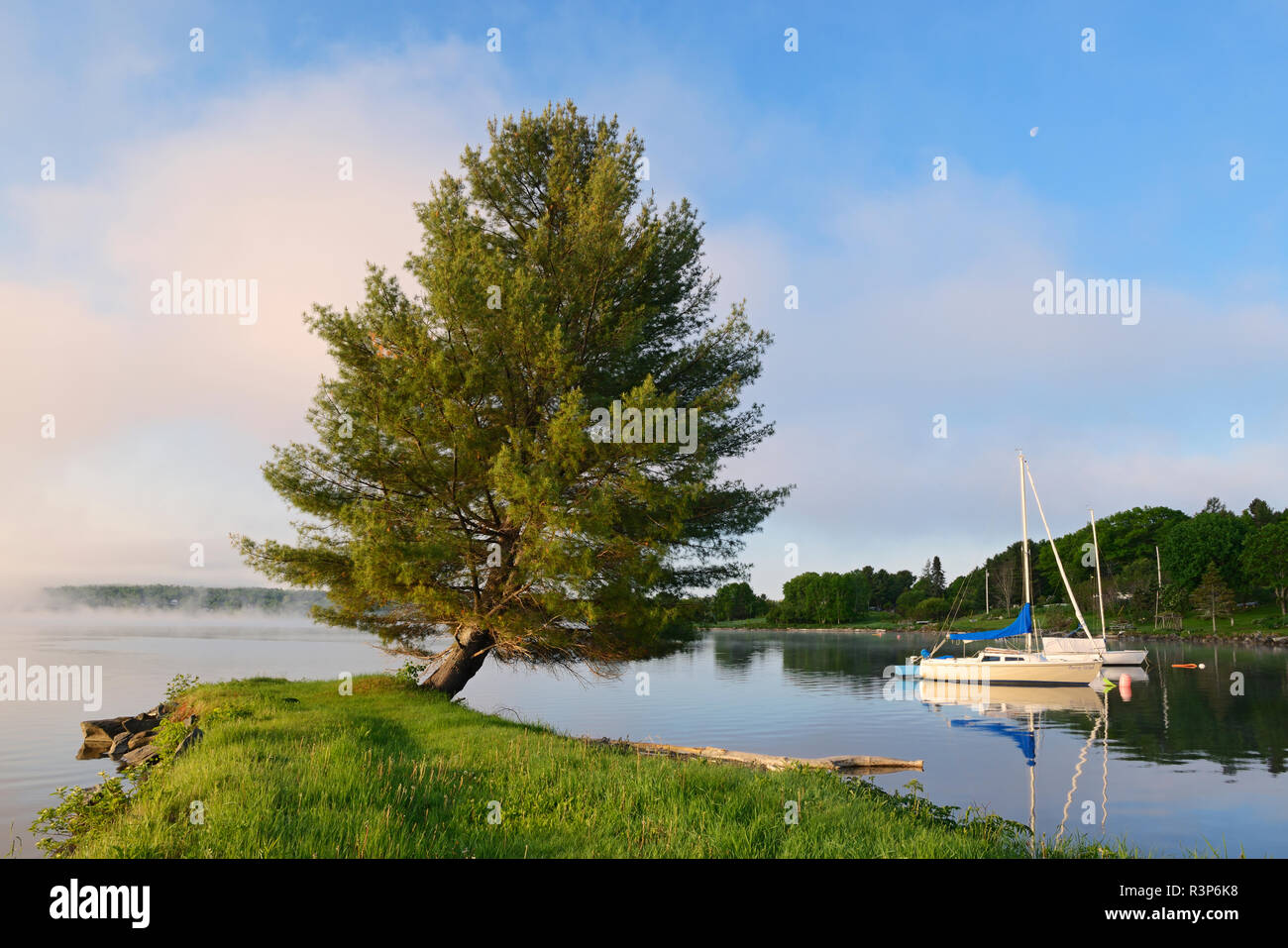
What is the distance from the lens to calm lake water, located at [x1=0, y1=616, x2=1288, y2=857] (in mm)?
16297

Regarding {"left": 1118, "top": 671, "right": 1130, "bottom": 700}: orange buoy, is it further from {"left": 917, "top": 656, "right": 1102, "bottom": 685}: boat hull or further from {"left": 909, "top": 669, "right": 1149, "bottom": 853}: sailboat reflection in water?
{"left": 917, "top": 656, "right": 1102, "bottom": 685}: boat hull

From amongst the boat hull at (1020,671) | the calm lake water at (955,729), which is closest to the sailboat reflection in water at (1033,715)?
the calm lake water at (955,729)

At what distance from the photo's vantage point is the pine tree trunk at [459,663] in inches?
840

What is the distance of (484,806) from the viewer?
30.6ft

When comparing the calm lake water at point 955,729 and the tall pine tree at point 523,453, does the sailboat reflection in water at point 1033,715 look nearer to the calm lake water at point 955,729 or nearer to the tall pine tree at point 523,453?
the calm lake water at point 955,729

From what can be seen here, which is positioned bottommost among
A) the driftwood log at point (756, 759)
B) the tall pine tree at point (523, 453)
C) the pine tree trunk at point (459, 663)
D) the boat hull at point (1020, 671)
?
the boat hull at point (1020, 671)

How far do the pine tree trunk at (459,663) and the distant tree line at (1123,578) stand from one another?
147 feet

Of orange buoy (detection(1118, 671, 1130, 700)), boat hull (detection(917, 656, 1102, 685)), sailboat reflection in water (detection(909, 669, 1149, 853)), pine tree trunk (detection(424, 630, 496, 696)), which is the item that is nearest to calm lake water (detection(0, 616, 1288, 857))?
sailboat reflection in water (detection(909, 669, 1149, 853))

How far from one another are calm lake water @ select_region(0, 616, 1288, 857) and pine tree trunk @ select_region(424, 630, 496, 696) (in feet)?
5.80

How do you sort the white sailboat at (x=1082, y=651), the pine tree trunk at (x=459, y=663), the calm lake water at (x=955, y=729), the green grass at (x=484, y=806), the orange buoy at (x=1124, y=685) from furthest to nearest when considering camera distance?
the white sailboat at (x=1082, y=651) < the orange buoy at (x=1124, y=685) < the pine tree trunk at (x=459, y=663) < the calm lake water at (x=955, y=729) < the green grass at (x=484, y=806)

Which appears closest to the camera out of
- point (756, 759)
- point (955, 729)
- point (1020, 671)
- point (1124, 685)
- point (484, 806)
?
point (484, 806)

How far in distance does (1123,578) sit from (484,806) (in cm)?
11592

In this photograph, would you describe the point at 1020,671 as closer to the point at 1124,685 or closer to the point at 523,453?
the point at 1124,685

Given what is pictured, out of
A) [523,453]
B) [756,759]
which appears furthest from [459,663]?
[756,759]
